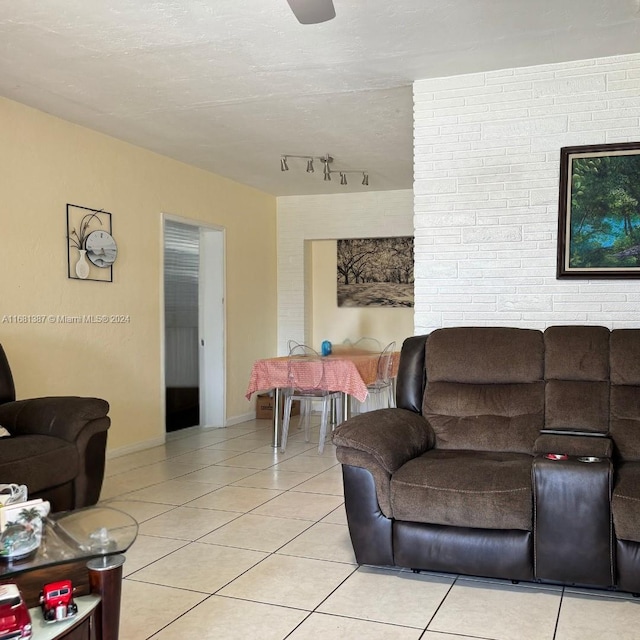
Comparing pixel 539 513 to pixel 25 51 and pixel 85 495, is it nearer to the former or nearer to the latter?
pixel 85 495

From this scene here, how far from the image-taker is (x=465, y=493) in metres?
2.69

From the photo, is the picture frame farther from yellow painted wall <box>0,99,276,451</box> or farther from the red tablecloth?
yellow painted wall <box>0,99,276,451</box>

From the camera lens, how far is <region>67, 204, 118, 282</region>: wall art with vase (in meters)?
4.85

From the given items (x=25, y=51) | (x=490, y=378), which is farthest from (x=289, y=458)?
(x=25, y=51)

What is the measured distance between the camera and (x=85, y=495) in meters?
3.67

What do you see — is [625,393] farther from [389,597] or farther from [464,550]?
[389,597]

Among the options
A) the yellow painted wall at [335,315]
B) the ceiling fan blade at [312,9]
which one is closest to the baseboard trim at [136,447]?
the yellow painted wall at [335,315]

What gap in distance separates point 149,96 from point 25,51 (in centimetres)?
88

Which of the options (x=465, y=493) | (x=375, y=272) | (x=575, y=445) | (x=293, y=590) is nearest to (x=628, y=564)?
(x=575, y=445)

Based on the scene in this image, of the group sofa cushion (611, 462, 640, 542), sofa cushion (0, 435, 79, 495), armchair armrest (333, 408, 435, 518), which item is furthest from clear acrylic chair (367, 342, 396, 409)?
sofa cushion (611, 462, 640, 542)

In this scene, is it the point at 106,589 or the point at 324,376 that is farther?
the point at 324,376

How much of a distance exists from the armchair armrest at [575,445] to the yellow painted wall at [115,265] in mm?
3209

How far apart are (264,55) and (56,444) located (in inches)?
88.0

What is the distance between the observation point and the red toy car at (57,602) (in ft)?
5.63
